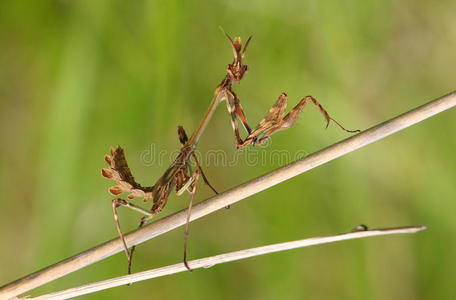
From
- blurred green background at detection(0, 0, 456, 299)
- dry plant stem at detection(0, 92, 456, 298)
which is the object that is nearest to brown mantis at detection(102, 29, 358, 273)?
dry plant stem at detection(0, 92, 456, 298)

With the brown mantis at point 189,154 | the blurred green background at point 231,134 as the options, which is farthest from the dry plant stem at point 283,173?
the blurred green background at point 231,134

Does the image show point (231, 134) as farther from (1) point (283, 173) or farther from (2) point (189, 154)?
(1) point (283, 173)

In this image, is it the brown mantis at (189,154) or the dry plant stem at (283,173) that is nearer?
the dry plant stem at (283,173)

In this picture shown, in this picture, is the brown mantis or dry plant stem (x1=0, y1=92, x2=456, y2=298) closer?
dry plant stem (x1=0, y1=92, x2=456, y2=298)

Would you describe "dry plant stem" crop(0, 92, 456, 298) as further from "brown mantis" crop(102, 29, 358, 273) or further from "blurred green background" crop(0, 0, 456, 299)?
"blurred green background" crop(0, 0, 456, 299)

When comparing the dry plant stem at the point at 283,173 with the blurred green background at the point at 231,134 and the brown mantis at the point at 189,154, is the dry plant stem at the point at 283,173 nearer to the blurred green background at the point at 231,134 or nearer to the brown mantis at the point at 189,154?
the brown mantis at the point at 189,154
